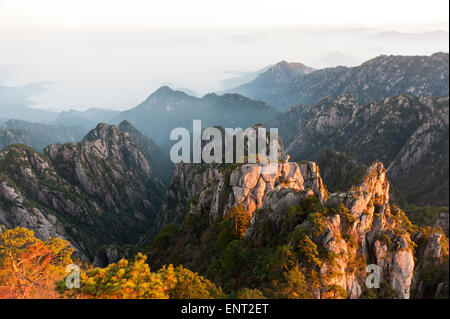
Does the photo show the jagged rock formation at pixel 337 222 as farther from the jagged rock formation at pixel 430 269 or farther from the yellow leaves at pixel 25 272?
the yellow leaves at pixel 25 272

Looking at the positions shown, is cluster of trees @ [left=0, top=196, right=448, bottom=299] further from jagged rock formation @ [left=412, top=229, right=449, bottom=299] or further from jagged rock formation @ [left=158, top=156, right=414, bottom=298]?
jagged rock formation @ [left=158, top=156, right=414, bottom=298]

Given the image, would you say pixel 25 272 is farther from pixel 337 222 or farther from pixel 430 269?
pixel 430 269

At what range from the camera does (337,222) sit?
34.1 metres

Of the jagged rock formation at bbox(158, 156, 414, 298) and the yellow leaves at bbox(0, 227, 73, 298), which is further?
the jagged rock formation at bbox(158, 156, 414, 298)

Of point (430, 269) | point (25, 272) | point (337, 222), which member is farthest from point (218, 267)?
point (430, 269)

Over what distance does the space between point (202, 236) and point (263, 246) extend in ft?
67.0

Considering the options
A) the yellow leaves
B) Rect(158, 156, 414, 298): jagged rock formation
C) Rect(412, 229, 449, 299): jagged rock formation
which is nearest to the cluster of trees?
the yellow leaves

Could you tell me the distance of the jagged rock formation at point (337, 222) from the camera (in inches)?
1233

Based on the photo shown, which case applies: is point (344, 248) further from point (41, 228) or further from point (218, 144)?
point (41, 228)

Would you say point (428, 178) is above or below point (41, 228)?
above

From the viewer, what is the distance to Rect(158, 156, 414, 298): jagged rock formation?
103 feet
